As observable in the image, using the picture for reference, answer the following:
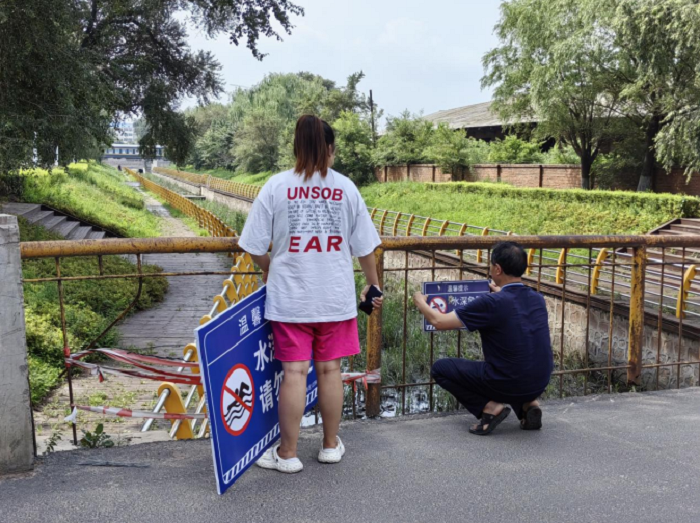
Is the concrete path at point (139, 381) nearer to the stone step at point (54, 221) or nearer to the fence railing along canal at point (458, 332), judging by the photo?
the fence railing along canal at point (458, 332)

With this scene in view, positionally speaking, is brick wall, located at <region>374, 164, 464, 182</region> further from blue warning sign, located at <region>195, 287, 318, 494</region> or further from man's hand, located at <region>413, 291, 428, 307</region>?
blue warning sign, located at <region>195, 287, 318, 494</region>

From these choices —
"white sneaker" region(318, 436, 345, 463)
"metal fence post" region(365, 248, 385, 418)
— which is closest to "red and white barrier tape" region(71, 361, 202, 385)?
"white sneaker" region(318, 436, 345, 463)

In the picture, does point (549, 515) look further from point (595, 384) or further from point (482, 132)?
point (482, 132)

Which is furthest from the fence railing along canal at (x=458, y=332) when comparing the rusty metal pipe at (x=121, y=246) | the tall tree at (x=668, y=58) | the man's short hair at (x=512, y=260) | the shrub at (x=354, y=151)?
the shrub at (x=354, y=151)

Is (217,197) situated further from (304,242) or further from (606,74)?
(304,242)

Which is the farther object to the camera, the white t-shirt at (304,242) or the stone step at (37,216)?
the stone step at (37,216)

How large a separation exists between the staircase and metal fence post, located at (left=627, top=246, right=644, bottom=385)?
1613 cm

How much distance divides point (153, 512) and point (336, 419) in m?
0.92

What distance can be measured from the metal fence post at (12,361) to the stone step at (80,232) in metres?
16.8

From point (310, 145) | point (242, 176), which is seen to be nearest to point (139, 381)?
point (310, 145)

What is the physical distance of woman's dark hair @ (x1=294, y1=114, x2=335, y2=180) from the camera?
3080 mm

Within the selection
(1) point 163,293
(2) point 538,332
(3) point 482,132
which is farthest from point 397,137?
(2) point 538,332

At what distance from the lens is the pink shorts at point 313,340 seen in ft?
10.4

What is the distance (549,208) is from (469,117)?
74.7 feet
